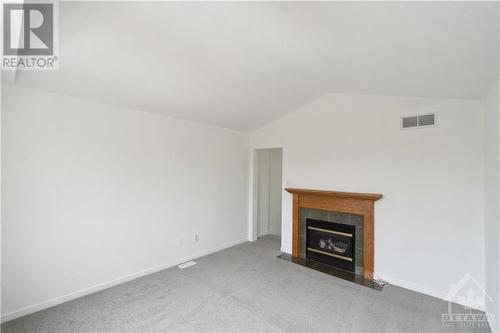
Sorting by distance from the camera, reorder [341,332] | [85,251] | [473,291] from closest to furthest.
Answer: [341,332], [473,291], [85,251]

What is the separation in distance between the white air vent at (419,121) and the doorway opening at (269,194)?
2.91 meters

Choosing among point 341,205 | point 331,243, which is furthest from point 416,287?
point 341,205

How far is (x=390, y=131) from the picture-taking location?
3133 millimetres

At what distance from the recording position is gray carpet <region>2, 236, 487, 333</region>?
217 cm

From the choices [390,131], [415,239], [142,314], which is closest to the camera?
[142,314]

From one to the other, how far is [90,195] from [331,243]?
3.57 metres

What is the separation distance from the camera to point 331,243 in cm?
367

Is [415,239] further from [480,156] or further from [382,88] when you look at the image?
[382,88]

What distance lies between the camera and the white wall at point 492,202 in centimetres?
193

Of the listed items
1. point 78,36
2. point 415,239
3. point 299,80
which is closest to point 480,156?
point 415,239

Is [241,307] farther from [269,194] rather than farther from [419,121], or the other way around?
[269,194]

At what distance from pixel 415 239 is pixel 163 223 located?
11.7 ft
